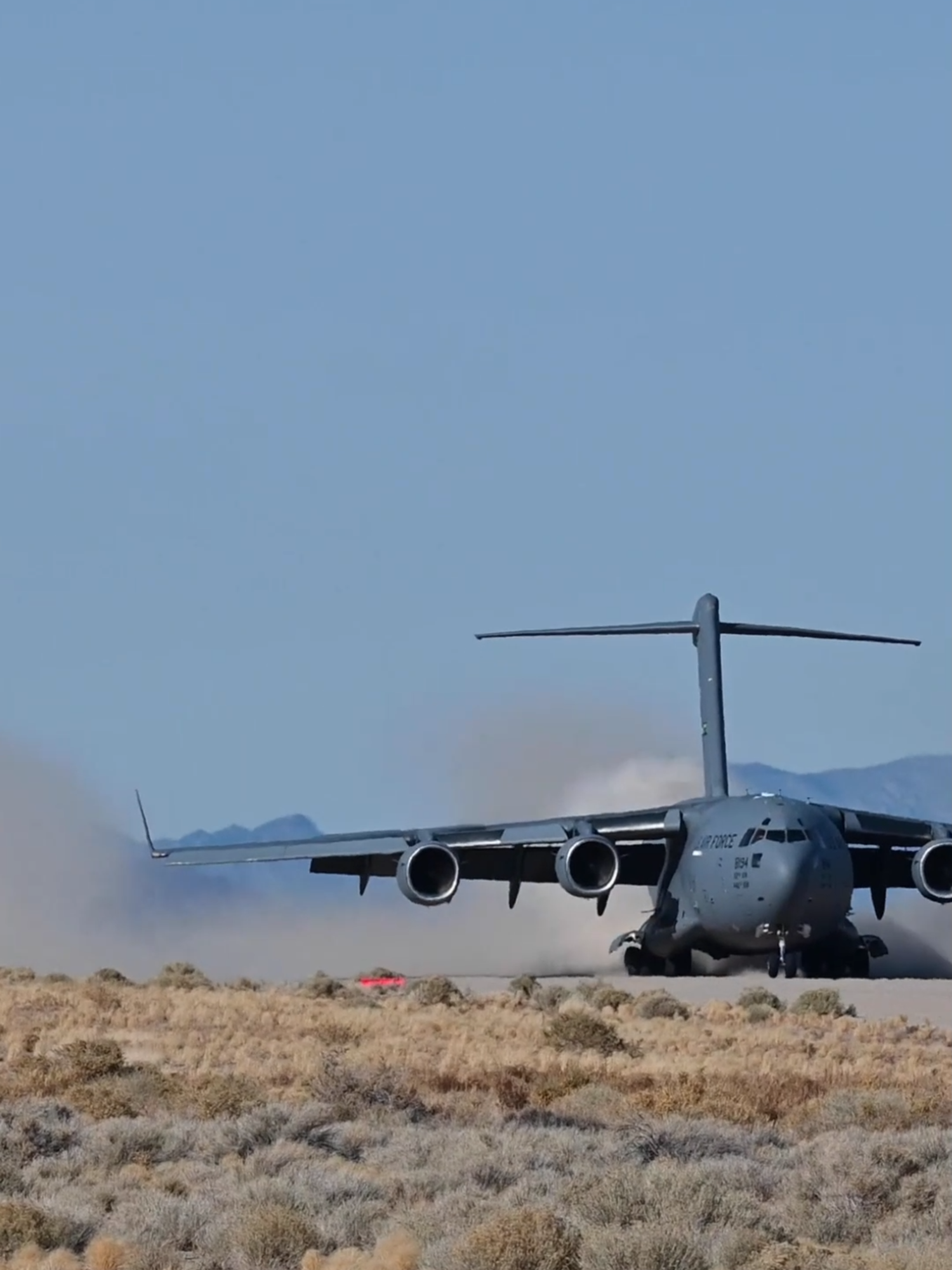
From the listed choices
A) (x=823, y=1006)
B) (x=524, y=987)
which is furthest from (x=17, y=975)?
(x=823, y=1006)

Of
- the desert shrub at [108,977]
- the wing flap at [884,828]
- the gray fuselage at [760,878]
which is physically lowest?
the desert shrub at [108,977]

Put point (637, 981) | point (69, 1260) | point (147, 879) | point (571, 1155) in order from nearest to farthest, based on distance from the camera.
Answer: point (69, 1260) < point (571, 1155) < point (637, 981) < point (147, 879)

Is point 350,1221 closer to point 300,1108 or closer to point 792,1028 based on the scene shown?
point 300,1108

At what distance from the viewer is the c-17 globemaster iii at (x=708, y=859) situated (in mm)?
35406

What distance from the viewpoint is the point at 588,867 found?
36.4 metres

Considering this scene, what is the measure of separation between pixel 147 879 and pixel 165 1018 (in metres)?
44.5

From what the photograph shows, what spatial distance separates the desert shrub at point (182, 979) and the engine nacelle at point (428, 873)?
668 centimetres

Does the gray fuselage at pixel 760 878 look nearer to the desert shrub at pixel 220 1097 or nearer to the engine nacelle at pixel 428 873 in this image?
the engine nacelle at pixel 428 873

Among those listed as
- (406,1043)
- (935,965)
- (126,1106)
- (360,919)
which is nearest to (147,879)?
(360,919)

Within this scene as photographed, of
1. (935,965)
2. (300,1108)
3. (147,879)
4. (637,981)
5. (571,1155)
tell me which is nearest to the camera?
(571,1155)

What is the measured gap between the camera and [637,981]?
40.2m

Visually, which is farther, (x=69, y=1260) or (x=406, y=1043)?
(x=406, y=1043)

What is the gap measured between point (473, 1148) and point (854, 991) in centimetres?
2023

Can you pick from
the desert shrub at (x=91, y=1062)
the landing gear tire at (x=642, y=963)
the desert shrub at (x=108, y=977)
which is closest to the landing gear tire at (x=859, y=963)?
the landing gear tire at (x=642, y=963)
